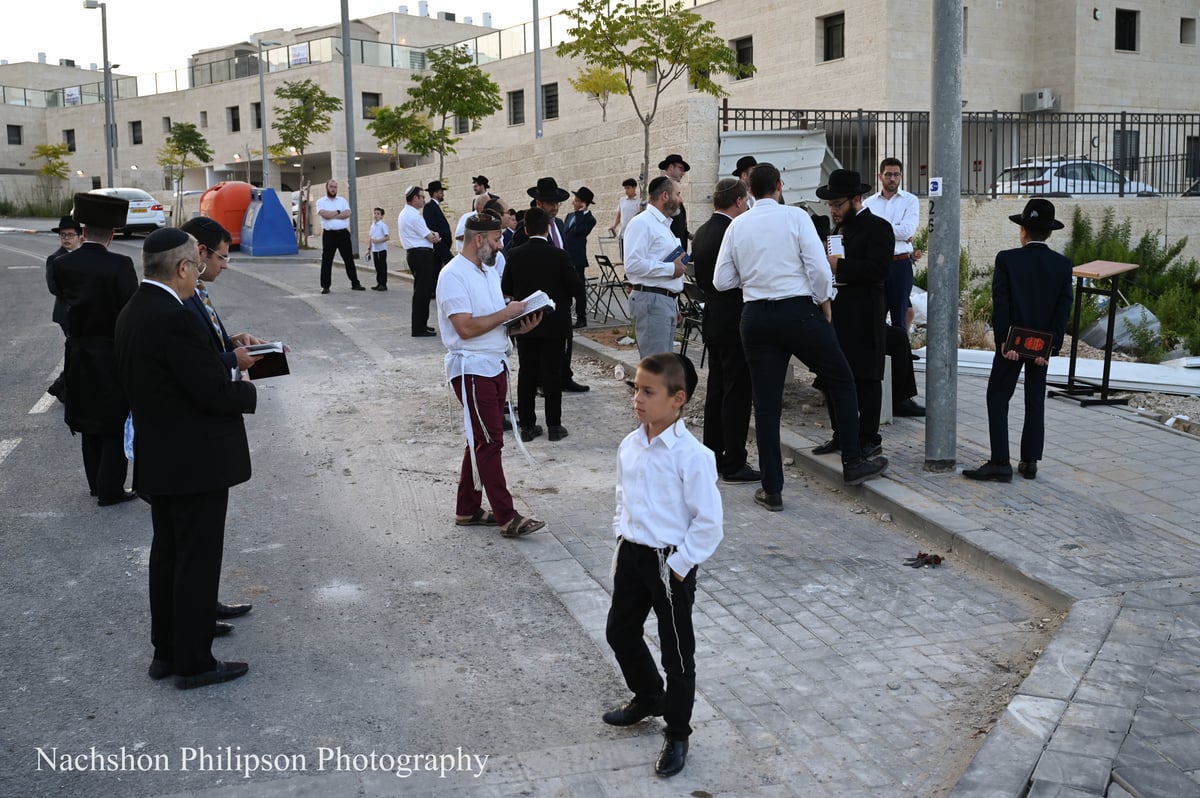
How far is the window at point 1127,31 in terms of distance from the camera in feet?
114

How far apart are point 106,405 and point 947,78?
5.81 meters

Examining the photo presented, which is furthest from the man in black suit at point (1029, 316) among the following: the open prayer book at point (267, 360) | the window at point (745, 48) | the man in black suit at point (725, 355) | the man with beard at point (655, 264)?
the window at point (745, 48)

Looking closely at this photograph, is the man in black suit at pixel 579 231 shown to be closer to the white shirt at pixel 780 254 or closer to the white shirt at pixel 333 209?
the white shirt at pixel 333 209

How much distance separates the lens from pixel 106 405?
7234mm

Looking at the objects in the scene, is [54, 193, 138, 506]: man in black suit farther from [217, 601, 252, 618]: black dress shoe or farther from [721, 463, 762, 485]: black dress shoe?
[721, 463, 762, 485]: black dress shoe

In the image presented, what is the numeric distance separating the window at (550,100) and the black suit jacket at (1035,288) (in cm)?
3908

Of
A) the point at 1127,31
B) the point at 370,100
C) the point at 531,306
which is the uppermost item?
the point at 370,100

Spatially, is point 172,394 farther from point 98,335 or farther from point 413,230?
point 413,230

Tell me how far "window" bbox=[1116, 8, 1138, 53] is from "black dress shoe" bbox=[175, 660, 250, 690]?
36414 millimetres

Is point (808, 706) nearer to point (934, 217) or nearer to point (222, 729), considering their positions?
point (222, 729)

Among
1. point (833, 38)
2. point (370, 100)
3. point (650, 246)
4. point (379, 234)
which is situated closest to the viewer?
point (650, 246)

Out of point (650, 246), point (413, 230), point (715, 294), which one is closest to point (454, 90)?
point (413, 230)

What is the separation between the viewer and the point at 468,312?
262 inches

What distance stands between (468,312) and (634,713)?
3020mm
